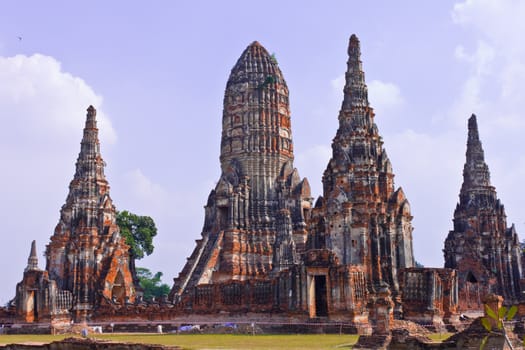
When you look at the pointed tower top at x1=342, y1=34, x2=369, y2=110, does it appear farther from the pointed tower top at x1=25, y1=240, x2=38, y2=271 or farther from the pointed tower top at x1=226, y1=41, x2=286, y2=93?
the pointed tower top at x1=25, y1=240, x2=38, y2=271

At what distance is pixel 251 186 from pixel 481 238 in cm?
1710

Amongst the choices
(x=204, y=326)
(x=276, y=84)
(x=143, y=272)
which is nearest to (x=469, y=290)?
(x=204, y=326)

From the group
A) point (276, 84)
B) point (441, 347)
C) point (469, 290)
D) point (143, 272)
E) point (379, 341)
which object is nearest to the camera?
point (441, 347)

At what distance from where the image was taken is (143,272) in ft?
260

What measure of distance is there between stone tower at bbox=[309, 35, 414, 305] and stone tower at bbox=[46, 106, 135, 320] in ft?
45.7

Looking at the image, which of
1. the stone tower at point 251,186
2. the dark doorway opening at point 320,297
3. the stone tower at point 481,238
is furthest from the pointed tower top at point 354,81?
the stone tower at point 481,238

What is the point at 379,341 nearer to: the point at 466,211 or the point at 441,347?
the point at 441,347

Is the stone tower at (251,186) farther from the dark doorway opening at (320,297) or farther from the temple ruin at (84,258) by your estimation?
the dark doorway opening at (320,297)

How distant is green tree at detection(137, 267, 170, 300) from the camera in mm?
74875

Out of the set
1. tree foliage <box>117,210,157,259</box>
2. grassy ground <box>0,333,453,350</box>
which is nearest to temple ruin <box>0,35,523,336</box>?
grassy ground <box>0,333,453,350</box>

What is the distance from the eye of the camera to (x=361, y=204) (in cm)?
3772

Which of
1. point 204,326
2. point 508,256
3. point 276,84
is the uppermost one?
point 276,84

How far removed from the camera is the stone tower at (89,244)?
4381cm

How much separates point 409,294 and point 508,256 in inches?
651
